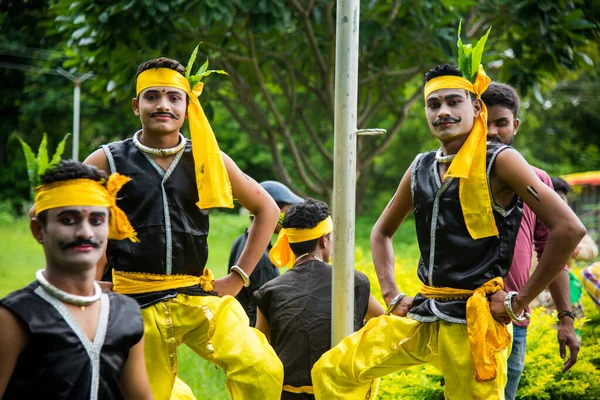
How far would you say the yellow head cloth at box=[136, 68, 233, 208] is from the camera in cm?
416

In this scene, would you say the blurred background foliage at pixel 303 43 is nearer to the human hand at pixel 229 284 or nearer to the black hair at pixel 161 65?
the black hair at pixel 161 65

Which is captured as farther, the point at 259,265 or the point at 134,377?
the point at 259,265

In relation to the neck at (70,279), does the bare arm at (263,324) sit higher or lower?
lower

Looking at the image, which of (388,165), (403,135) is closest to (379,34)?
(403,135)

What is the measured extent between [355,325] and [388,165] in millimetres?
22759

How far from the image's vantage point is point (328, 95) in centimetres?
982

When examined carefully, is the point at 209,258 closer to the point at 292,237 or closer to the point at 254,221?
the point at 292,237

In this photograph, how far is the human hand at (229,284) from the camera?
4.54m

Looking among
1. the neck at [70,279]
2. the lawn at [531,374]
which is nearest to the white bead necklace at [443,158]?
the neck at [70,279]

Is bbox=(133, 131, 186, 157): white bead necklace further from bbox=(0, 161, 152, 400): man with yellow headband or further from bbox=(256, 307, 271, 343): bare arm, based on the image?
bbox=(256, 307, 271, 343): bare arm

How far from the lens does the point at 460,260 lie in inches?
161

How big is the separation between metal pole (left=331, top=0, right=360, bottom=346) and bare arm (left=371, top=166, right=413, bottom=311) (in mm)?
147

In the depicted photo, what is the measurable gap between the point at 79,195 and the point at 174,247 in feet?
3.39

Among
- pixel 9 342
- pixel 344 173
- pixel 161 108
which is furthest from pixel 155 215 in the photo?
pixel 9 342
